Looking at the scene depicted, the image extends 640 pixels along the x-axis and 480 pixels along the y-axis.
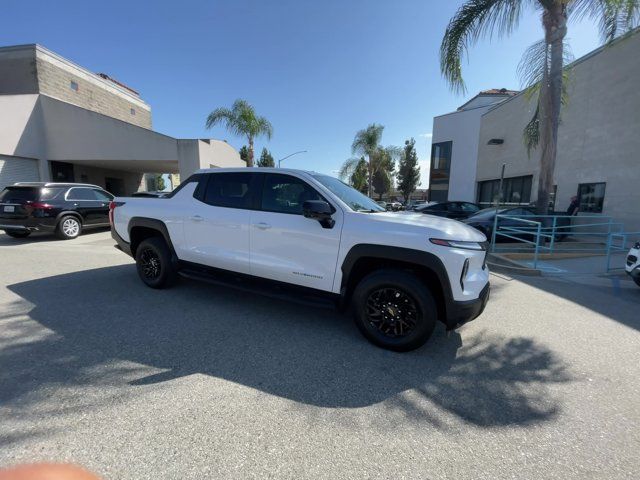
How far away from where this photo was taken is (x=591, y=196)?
12.3 m

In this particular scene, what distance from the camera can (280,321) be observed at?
3891mm

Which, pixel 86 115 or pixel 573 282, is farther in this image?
pixel 86 115

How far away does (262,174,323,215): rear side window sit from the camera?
12.2 ft

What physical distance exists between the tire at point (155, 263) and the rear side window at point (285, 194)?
6.33ft

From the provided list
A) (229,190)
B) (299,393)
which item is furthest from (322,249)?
(229,190)

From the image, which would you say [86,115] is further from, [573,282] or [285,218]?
[573,282]

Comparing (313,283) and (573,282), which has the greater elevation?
(313,283)

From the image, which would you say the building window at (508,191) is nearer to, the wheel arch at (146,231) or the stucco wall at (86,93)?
the wheel arch at (146,231)

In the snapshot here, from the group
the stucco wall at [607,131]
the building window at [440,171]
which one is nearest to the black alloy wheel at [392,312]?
the stucco wall at [607,131]

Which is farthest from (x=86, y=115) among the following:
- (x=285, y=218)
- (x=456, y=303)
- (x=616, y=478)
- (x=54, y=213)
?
(x=616, y=478)

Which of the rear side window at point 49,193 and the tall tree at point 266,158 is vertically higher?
the tall tree at point 266,158

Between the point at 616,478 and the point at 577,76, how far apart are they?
16394mm

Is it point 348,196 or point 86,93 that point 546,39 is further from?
point 86,93

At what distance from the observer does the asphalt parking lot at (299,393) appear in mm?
1932
